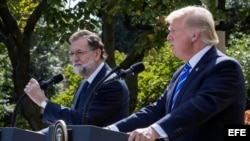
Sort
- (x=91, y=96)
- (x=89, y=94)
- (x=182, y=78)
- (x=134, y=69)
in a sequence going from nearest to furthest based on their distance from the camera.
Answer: (x=182, y=78) < (x=134, y=69) < (x=91, y=96) < (x=89, y=94)

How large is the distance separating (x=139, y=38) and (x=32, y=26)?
1927mm

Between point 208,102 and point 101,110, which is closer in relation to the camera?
point 208,102

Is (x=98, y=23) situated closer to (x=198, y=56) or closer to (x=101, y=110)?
(x=101, y=110)

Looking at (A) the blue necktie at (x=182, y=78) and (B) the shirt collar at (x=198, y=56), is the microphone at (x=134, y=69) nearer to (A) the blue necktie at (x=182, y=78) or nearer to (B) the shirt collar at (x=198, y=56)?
(A) the blue necktie at (x=182, y=78)

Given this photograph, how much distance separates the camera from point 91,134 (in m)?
4.15

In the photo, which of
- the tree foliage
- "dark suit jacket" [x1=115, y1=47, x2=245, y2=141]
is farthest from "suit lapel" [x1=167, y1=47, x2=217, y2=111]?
the tree foliage

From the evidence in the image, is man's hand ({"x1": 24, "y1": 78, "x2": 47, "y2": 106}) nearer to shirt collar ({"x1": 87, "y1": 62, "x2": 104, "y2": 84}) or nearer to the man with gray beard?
the man with gray beard

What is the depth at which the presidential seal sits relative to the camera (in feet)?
14.2

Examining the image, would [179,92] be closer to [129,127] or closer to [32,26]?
[129,127]

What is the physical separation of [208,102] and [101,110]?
163 cm

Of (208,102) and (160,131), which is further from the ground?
(208,102)

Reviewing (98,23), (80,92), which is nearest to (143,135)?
(80,92)

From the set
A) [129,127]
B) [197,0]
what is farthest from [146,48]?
[129,127]

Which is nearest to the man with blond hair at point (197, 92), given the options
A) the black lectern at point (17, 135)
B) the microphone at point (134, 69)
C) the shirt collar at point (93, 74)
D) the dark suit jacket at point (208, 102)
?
the dark suit jacket at point (208, 102)
